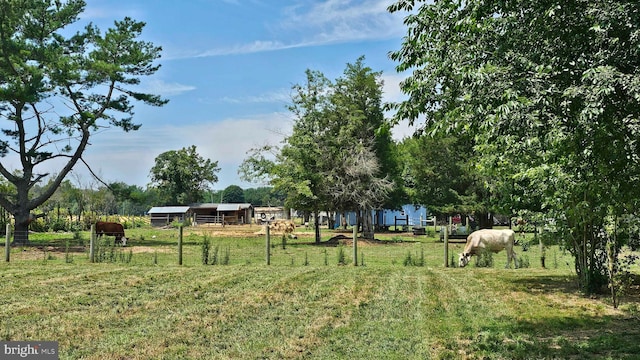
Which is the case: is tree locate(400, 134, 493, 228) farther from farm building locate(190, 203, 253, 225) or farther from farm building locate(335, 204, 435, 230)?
farm building locate(190, 203, 253, 225)

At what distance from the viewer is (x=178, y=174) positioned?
80.3 meters

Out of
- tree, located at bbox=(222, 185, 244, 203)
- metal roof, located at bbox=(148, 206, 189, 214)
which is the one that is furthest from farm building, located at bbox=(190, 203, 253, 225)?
tree, located at bbox=(222, 185, 244, 203)

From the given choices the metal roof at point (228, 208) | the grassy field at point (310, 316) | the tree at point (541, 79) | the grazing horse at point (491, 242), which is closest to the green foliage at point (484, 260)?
the grazing horse at point (491, 242)

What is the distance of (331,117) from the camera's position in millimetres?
33188

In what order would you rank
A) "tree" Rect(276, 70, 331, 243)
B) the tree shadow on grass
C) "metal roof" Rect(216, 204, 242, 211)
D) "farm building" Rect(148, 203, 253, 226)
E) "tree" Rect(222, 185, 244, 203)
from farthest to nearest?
1. "tree" Rect(222, 185, 244, 203)
2. "metal roof" Rect(216, 204, 242, 211)
3. "farm building" Rect(148, 203, 253, 226)
4. "tree" Rect(276, 70, 331, 243)
5. the tree shadow on grass

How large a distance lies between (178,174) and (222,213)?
527 inches

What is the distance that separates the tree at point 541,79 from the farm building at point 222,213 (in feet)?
201

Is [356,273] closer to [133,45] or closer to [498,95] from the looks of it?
[498,95]

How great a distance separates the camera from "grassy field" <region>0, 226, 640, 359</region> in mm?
6465

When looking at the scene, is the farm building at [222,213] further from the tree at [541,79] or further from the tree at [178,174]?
the tree at [541,79]

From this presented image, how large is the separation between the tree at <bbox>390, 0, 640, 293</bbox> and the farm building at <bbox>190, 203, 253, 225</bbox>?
61.1m

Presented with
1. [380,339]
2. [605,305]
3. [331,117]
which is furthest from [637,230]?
[331,117]

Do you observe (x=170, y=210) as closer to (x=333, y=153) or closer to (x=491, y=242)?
(x=333, y=153)

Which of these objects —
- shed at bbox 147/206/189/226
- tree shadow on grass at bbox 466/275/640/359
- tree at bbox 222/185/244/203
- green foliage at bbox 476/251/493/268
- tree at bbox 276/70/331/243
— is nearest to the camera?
tree shadow on grass at bbox 466/275/640/359
